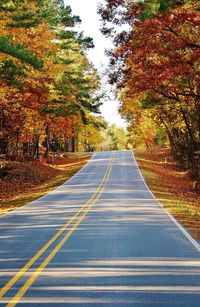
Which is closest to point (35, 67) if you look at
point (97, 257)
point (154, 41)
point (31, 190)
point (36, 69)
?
point (36, 69)

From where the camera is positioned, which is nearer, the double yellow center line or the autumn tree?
the double yellow center line

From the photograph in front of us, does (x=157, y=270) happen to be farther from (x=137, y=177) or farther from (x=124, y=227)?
(x=137, y=177)

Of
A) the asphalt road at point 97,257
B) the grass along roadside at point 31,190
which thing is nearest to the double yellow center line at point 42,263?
the asphalt road at point 97,257

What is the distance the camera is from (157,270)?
374 inches

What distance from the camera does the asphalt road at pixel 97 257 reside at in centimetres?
781

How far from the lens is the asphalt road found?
781 centimetres

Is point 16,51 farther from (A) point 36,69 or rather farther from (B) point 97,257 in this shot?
(B) point 97,257

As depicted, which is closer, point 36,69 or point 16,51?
point 16,51

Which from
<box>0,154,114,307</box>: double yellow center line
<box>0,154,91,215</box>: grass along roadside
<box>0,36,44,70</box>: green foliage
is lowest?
<box>0,154,91,215</box>: grass along roadside

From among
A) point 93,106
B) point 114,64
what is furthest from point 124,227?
point 93,106

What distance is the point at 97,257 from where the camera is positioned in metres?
10.8

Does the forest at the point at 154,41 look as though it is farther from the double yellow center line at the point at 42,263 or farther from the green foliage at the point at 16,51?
the double yellow center line at the point at 42,263

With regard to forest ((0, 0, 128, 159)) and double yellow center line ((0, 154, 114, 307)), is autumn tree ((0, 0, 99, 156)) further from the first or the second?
double yellow center line ((0, 154, 114, 307))

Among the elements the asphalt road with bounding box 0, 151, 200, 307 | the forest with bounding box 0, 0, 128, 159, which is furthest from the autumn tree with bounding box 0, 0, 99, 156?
the asphalt road with bounding box 0, 151, 200, 307
